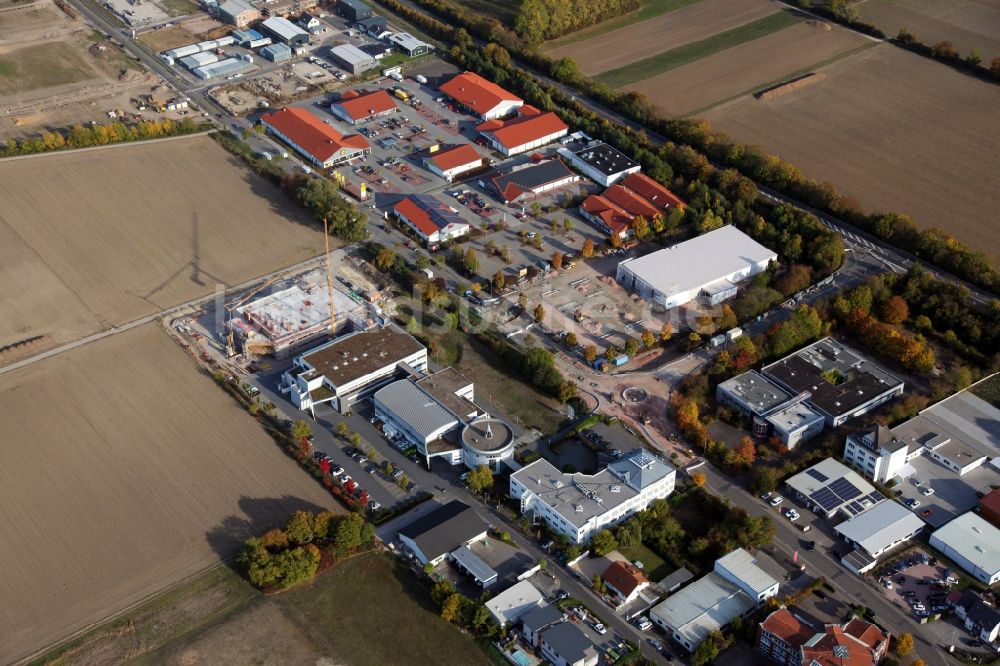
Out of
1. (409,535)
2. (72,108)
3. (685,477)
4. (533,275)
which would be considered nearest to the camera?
(409,535)

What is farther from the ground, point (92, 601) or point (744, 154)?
point (744, 154)

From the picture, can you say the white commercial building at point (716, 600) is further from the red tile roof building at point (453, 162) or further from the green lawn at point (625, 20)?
the green lawn at point (625, 20)

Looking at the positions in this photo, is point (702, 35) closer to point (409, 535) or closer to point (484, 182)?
point (484, 182)

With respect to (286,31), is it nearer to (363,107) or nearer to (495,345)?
(363,107)

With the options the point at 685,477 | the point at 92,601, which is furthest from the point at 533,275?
the point at 92,601

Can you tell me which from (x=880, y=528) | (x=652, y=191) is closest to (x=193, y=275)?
(x=652, y=191)

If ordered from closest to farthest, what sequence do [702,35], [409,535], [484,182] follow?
[409,535] → [484,182] → [702,35]

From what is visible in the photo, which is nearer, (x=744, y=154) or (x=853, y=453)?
(x=853, y=453)
